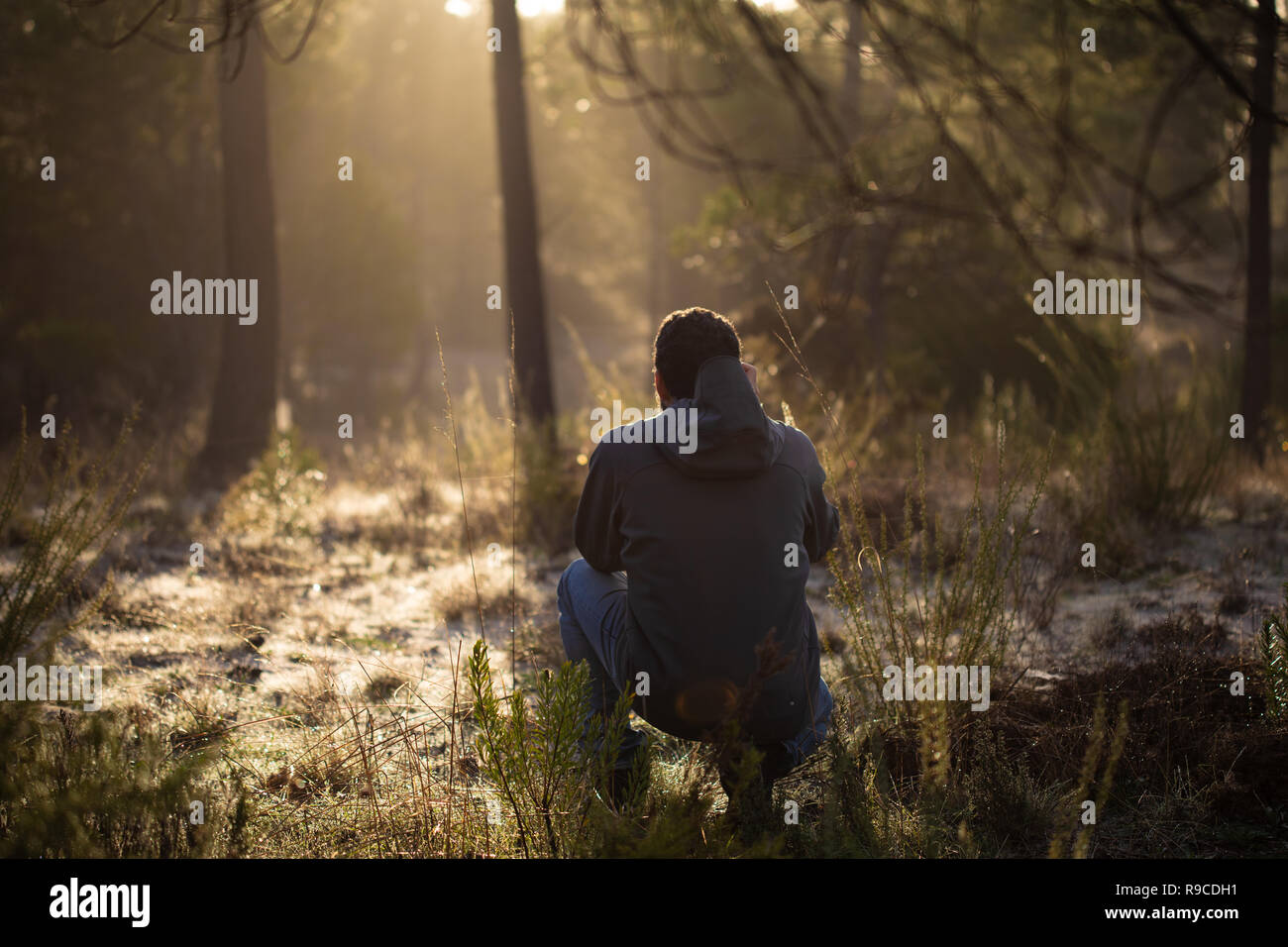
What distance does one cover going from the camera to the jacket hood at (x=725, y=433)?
2590 mm

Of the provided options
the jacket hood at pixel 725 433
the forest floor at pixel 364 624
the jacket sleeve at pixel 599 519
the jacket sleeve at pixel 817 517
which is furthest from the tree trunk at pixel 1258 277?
the jacket sleeve at pixel 599 519

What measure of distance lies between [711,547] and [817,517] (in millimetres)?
445

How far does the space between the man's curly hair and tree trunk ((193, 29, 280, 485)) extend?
310 inches

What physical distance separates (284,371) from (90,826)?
19263 millimetres

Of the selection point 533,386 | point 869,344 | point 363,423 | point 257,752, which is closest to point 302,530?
point 533,386

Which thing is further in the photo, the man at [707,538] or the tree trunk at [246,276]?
the tree trunk at [246,276]

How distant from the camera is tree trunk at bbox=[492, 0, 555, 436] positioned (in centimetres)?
958

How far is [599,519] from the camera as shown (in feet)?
9.39

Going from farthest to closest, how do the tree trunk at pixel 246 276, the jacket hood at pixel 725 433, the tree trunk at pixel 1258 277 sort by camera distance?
the tree trunk at pixel 246 276, the tree trunk at pixel 1258 277, the jacket hood at pixel 725 433

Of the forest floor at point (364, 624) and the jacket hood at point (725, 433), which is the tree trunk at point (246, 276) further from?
the jacket hood at point (725, 433)

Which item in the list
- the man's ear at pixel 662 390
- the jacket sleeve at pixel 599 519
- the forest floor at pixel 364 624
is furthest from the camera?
the forest floor at pixel 364 624

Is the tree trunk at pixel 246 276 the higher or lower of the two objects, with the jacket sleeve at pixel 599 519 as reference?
higher
